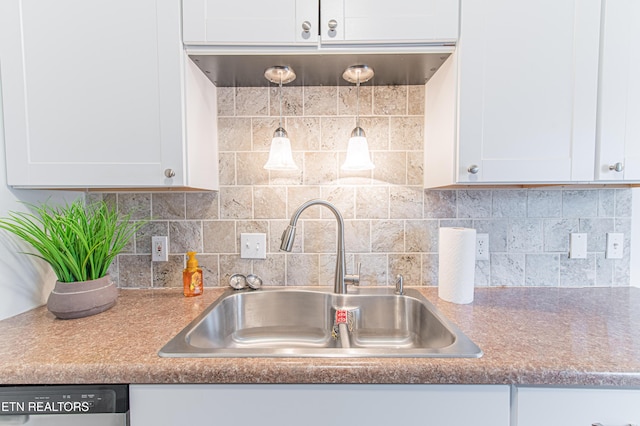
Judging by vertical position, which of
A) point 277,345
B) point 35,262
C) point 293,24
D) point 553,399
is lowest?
point 277,345

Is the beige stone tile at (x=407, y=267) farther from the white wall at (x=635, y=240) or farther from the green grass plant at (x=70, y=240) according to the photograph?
the green grass plant at (x=70, y=240)

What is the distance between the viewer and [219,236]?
4.10ft

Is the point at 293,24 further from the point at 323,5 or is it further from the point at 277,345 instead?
the point at 277,345

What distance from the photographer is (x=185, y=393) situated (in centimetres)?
66

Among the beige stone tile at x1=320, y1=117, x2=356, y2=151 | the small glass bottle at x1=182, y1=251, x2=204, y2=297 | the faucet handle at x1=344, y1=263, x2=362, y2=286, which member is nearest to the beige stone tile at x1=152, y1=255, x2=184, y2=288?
the small glass bottle at x1=182, y1=251, x2=204, y2=297

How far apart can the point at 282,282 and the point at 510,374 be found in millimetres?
850

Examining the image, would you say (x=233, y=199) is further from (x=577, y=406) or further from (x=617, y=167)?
(x=617, y=167)

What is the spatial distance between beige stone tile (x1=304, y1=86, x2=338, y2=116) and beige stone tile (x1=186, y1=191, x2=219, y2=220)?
542 millimetres

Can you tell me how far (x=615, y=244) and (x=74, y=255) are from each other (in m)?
2.05

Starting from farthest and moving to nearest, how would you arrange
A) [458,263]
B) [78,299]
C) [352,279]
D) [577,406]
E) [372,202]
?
[372,202] < [352,279] < [458,263] < [78,299] < [577,406]

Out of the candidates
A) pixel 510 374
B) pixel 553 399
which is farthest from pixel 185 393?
pixel 553 399

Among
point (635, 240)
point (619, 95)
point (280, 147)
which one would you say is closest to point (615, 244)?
point (635, 240)

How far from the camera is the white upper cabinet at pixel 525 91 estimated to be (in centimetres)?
90

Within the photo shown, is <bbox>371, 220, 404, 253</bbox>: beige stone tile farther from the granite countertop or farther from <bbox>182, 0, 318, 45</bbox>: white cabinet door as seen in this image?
<bbox>182, 0, 318, 45</bbox>: white cabinet door
